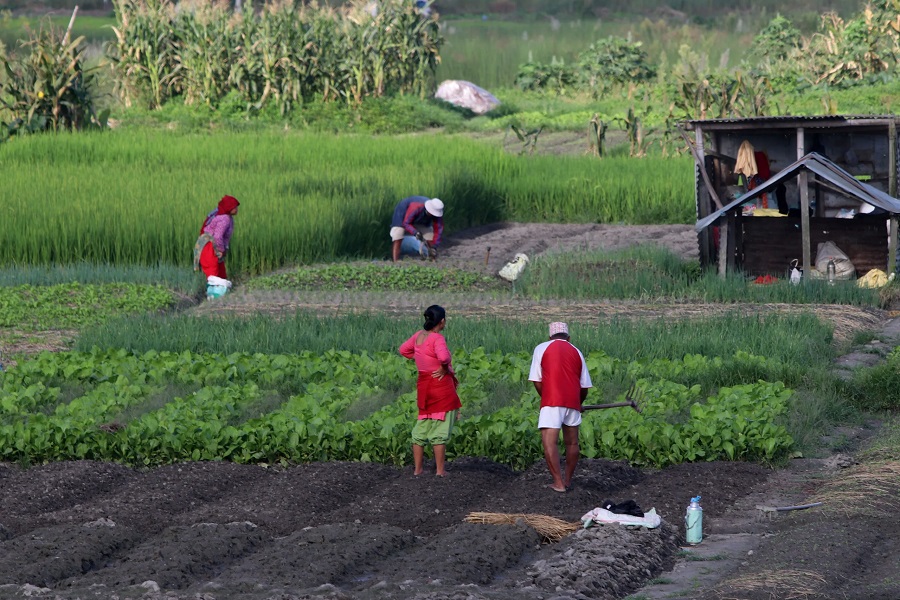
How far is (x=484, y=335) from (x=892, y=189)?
603cm

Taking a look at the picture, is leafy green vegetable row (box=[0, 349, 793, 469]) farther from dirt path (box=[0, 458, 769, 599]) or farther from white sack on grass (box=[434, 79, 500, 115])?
white sack on grass (box=[434, 79, 500, 115])

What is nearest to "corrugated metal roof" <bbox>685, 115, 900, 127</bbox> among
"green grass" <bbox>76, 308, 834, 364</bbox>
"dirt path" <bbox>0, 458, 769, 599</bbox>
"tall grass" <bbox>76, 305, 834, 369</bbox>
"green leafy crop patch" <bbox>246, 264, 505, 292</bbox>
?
"green leafy crop patch" <bbox>246, 264, 505, 292</bbox>

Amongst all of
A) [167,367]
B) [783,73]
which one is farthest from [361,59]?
[167,367]

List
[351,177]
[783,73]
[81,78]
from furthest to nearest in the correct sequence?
1. [783,73]
2. [81,78]
3. [351,177]

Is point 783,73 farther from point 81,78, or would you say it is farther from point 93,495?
point 93,495

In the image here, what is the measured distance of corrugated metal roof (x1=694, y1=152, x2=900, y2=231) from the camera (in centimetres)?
1602

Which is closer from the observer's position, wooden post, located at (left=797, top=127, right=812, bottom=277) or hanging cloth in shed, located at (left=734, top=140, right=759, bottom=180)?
wooden post, located at (left=797, top=127, right=812, bottom=277)

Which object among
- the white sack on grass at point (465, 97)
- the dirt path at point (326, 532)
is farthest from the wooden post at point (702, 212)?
the white sack on grass at point (465, 97)

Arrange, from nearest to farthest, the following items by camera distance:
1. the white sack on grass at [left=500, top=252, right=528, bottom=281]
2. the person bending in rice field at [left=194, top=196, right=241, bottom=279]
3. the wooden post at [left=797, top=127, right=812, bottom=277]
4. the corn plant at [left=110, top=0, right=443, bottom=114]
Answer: the person bending in rice field at [left=194, top=196, right=241, bottom=279] < the wooden post at [left=797, top=127, right=812, bottom=277] < the white sack on grass at [left=500, top=252, right=528, bottom=281] < the corn plant at [left=110, top=0, right=443, bottom=114]

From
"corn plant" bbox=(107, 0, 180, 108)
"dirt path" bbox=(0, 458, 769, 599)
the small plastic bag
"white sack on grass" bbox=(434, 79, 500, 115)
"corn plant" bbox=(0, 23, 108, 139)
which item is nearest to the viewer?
"dirt path" bbox=(0, 458, 769, 599)

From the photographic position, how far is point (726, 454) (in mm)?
9641

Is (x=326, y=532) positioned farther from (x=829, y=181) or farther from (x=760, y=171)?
(x=760, y=171)

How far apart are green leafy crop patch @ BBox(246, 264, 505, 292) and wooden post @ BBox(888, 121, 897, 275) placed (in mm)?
4343

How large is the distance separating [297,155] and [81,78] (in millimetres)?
5502
